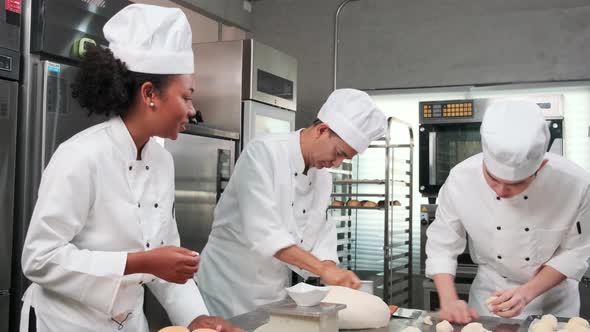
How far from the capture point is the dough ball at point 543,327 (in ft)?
5.67

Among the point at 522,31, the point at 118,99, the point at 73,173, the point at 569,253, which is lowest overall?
the point at 569,253

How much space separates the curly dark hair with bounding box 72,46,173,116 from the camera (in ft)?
4.93

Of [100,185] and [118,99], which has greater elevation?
[118,99]

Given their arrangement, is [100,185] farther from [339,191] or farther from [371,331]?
[339,191]

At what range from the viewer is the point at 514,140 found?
6.05 feet

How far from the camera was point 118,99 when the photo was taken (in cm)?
152

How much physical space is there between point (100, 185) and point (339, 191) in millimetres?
3550

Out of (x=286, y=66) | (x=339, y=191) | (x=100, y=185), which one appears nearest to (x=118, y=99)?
(x=100, y=185)

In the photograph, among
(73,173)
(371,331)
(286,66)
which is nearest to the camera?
(73,173)

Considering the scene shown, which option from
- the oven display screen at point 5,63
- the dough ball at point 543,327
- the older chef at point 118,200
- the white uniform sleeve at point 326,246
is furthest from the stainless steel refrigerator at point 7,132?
the dough ball at point 543,327

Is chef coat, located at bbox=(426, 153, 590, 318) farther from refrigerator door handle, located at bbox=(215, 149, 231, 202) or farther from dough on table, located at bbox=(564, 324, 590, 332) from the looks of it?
refrigerator door handle, located at bbox=(215, 149, 231, 202)

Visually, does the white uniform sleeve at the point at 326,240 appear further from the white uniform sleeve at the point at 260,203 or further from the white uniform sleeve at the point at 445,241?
the white uniform sleeve at the point at 445,241

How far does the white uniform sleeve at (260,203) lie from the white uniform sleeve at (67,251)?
74 centimetres

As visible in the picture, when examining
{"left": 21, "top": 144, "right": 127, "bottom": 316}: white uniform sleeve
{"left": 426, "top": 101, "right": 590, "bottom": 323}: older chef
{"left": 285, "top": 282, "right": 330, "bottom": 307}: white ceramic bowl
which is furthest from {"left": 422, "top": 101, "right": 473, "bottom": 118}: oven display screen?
{"left": 21, "top": 144, "right": 127, "bottom": 316}: white uniform sleeve
